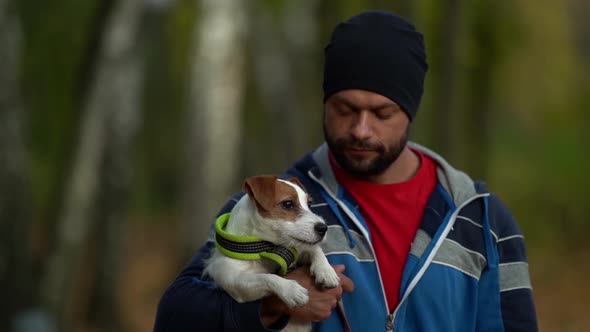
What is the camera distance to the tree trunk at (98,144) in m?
14.0

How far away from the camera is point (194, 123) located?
50.4 ft

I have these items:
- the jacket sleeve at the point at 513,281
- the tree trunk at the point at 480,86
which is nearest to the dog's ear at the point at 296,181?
the jacket sleeve at the point at 513,281

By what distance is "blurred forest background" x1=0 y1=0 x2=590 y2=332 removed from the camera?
1064 centimetres

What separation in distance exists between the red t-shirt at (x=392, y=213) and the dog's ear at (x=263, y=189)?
1.44 feet

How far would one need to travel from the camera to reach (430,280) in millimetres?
4344

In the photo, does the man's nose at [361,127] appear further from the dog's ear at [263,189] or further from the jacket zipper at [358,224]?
the dog's ear at [263,189]

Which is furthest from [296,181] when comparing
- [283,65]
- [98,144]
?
[283,65]

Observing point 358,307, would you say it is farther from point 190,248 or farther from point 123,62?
point 123,62

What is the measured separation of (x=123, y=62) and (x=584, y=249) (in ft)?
35.5

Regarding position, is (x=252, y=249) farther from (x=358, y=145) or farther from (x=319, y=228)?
(x=358, y=145)

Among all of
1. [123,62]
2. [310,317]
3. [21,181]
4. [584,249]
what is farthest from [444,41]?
[584,249]

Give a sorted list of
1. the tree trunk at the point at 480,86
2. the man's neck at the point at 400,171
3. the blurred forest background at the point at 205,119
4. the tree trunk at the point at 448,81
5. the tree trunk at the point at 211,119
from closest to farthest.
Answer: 1. the man's neck at the point at 400,171
2. the tree trunk at the point at 448,81
3. the blurred forest background at the point at 205,119
4. the tree trunk at the point at 480,86
5. the tree trunk at the point at 211,119

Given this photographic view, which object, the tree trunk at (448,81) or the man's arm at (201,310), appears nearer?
the man's arm at (201,310)

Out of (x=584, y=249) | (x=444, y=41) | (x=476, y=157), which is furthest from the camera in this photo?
(x=584, y=249)
